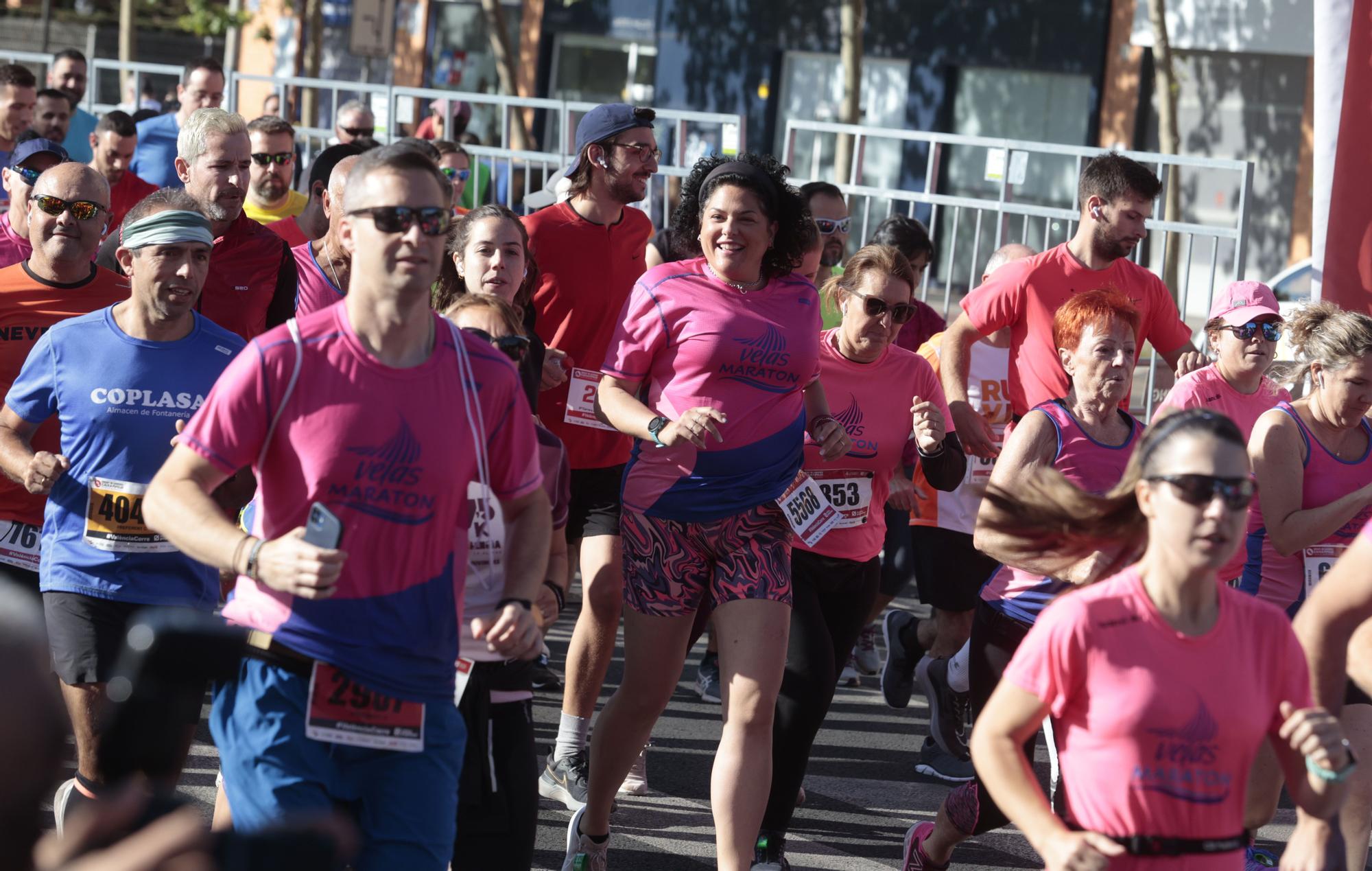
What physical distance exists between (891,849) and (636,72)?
20.5 metres

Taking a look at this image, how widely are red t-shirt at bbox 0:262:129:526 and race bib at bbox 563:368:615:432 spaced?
1.50 metres

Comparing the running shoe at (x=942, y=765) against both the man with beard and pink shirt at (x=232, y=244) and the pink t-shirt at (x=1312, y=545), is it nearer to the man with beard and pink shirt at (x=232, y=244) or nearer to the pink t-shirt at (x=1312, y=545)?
the pink t-shirt at (x=1312, y=545)

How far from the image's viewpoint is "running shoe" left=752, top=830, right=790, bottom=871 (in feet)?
17.4

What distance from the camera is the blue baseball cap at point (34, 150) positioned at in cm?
671

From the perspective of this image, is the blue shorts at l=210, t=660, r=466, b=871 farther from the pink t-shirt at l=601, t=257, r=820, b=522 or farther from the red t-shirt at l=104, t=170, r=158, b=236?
the red t-shirt at l=104, t=170, r=158, b=236

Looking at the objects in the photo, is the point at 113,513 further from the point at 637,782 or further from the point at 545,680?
Result: the point at 545,680

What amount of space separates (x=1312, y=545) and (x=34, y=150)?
4826 millimetres

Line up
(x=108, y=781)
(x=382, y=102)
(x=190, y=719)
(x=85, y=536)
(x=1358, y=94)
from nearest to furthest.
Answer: (x=108, y=781) < (x=190, y=719) < (x=85, y=536) < (x=1358, y=94) < (x=382, y=102)

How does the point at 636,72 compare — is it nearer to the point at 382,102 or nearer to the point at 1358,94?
the point at 382,102

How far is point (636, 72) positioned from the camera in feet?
82.9

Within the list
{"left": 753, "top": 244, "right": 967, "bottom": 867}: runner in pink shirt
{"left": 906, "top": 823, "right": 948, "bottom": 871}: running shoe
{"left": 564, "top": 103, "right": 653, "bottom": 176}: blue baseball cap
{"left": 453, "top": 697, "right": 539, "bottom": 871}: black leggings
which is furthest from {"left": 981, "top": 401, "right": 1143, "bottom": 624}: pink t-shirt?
{"left": 564, "top": 103, "right": 653, "bottom": 176}: blue baseball cap

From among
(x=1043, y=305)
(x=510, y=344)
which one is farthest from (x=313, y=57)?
(x=510, y=344)

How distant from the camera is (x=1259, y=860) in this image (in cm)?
570

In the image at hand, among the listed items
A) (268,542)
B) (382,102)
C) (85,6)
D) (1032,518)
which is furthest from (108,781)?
(85,6)
